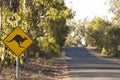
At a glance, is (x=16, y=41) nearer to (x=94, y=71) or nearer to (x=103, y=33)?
(x=94, y=71)

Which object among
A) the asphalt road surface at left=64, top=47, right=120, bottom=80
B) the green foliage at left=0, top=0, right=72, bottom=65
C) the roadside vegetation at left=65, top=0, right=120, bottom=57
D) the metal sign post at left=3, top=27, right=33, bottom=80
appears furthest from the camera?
the roadside vegetation at left=65, top=0, right=120, bottom=57

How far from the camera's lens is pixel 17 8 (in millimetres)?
28484

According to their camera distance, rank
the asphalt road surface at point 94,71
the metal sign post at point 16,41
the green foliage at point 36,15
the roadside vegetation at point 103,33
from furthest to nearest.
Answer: the roadside vegetation at point 103,33
the asphalt road surface at point 94,71
the green foliage at point 36,15
the metal sign post at point 16,41

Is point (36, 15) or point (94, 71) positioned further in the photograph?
point (94, 71)

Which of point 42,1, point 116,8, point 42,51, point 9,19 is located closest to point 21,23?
point 9,19

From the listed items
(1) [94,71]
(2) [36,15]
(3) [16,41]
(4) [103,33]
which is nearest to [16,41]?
(3) [16,41]

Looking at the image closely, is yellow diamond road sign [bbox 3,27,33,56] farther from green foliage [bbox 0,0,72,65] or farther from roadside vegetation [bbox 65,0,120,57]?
roadside vegetation [bbox 65,0,120,57]

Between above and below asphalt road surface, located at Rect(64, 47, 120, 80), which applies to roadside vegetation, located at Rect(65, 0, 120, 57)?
above

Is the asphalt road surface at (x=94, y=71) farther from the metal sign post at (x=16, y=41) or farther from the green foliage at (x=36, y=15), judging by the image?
the metal sign post at (x=16, y=41)

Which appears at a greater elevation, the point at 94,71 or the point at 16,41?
the point at 16,41

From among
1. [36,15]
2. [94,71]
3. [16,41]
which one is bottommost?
[94,71]

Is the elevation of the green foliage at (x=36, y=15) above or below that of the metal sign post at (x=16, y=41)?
above

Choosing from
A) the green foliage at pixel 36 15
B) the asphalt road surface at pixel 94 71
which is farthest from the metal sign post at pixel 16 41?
the asphalt road surface at pixel 94 71

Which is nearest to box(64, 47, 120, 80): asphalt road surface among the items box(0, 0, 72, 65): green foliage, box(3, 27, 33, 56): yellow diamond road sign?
box(0, 0, 72, 65): green foliage
